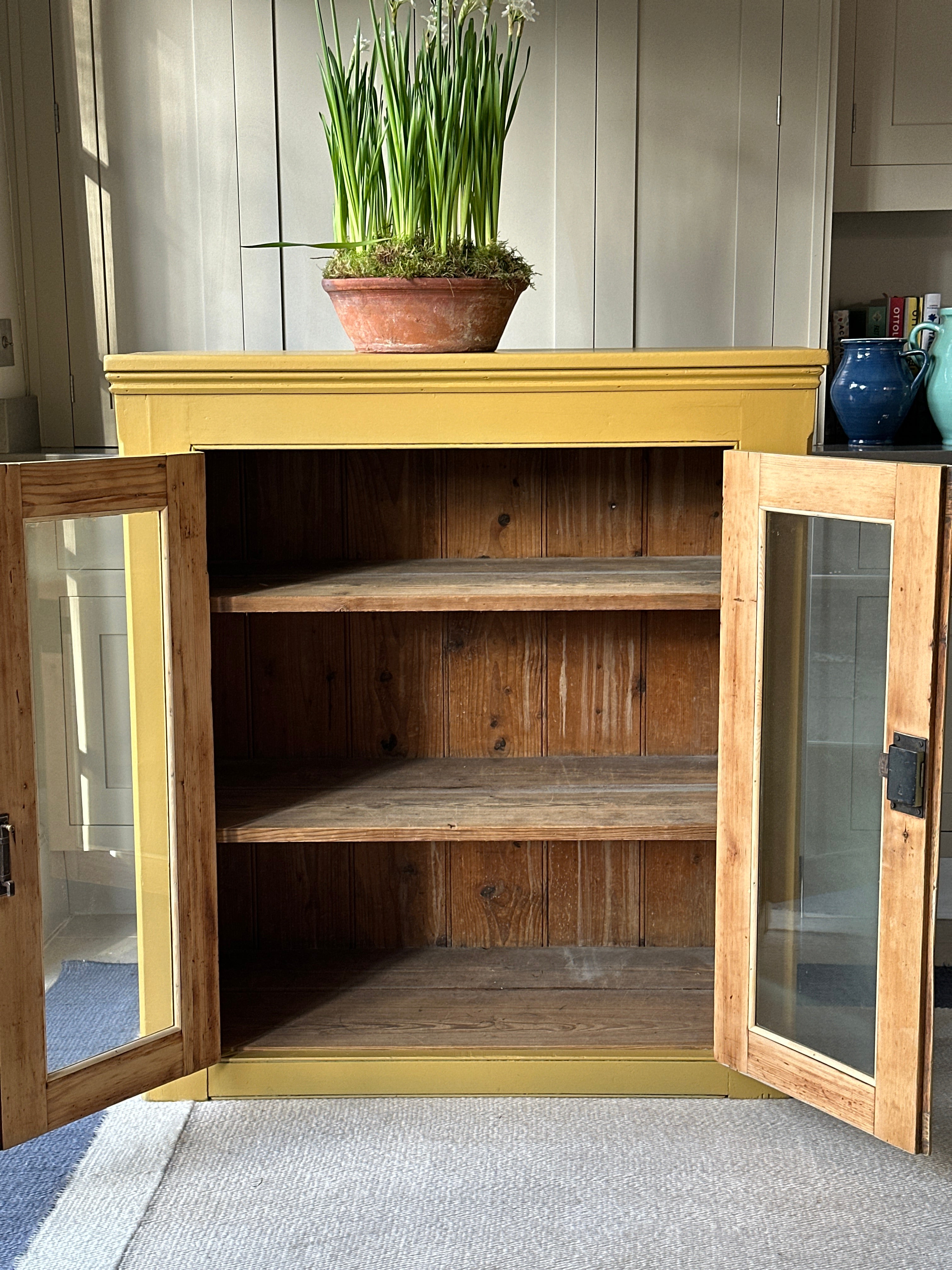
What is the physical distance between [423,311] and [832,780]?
41.2 inches

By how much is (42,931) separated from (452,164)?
1454 mm

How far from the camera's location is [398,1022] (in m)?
2.37

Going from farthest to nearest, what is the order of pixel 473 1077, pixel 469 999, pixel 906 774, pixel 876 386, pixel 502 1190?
A: pixel 876 386, pixel 469 999, pixel 473 1077, pixel 502 1190, pixel 906 774

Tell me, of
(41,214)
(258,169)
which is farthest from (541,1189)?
(41,214)

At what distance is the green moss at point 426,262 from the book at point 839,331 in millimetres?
1222

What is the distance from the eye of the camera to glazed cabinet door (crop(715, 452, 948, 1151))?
1.82 m

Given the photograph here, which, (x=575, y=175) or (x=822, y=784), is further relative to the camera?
(x=575, y=175)

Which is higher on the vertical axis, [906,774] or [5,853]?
[906,774]

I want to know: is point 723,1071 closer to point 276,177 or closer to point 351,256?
point 351,256

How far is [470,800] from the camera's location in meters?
2.33

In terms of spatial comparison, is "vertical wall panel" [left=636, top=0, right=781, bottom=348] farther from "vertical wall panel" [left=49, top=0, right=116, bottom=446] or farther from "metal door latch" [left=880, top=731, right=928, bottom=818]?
"metal door latch" [left=880, top=731, right=928, bottom=818]

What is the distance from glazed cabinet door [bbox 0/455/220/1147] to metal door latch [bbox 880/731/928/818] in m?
1.13

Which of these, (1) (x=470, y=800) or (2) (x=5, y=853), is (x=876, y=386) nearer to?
(1) (x=470, y=800)

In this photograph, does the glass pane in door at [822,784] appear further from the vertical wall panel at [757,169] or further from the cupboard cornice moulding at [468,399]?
the vertical wall panel at [757,169]
